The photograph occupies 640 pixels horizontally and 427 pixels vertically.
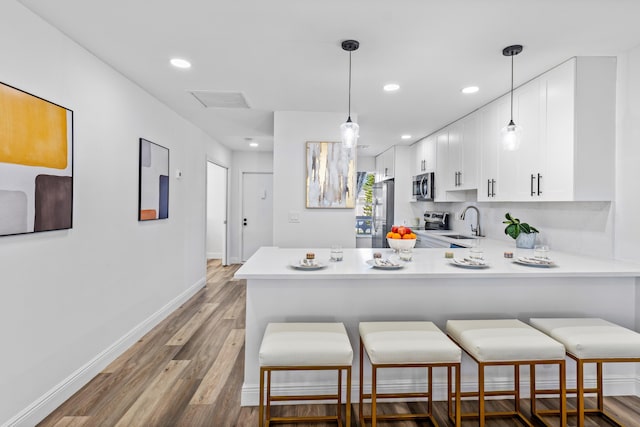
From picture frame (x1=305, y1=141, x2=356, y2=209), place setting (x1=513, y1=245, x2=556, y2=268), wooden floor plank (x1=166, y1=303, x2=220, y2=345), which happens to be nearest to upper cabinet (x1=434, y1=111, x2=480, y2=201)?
picture frame (x1=305, y1=141, x2=356, y2=209)

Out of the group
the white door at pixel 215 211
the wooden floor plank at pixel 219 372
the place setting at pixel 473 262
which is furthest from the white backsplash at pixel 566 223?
the white door at pixel 215 211

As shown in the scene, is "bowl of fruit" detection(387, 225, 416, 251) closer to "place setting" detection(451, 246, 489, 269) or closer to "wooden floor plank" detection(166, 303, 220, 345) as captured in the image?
"place setting" detection(451, 246, 489, 269)

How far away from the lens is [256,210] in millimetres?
6863

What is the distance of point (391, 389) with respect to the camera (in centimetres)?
211

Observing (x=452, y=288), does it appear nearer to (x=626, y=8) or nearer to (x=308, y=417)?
(x=308, y=417)

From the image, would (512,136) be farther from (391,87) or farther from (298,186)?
(298,186)

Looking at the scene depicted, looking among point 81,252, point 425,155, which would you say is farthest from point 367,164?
point 81,252

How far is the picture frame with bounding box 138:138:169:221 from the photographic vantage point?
10.2 feet

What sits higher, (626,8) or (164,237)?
(626,8)

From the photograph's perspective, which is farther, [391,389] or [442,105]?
[442,105]

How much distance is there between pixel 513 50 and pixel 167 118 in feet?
10.9

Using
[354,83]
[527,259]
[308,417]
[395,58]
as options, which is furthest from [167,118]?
[527,259]

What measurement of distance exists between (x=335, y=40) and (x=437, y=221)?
12.1 feet

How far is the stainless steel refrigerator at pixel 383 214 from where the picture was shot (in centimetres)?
577
